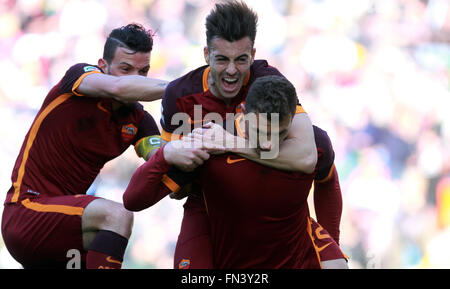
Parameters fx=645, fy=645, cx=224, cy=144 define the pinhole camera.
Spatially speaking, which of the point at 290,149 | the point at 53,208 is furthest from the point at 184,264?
the point at 53,208

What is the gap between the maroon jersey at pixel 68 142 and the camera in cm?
341

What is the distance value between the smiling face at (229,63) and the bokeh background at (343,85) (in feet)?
9.31

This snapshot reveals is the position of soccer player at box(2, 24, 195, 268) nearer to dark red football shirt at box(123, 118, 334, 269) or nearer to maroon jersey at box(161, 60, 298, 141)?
maroon jersey at box(161, 60, 298, 141)

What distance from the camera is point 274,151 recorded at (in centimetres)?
261

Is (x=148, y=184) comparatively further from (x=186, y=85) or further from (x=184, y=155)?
(x=186, y=85)

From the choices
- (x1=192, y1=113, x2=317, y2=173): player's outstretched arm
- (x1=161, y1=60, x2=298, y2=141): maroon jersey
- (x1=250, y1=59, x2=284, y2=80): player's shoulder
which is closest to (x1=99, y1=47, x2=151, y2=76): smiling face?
(x1=161, y1=60, x2=298, y2=141): maroon jersey

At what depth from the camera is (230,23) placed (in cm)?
303

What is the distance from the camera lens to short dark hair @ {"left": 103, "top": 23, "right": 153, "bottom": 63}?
11.6ft

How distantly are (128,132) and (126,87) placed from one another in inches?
14.6

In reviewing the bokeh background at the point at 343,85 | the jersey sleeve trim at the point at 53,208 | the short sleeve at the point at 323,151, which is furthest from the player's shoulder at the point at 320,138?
the bokeh background at the point at 343,85

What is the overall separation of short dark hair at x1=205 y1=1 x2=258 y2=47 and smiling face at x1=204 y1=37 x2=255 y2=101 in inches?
1.1

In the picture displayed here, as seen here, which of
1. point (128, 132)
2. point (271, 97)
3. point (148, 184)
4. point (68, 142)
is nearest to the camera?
point (271, 97)

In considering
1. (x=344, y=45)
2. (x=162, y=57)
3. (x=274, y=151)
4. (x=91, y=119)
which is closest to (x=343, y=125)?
(x=344, y=45)
